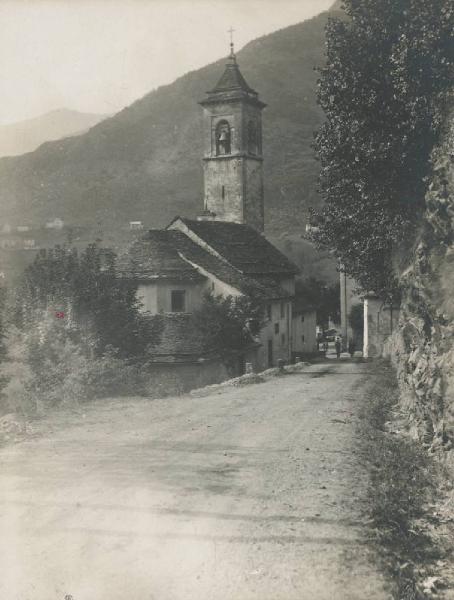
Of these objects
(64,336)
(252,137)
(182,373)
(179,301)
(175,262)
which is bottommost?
(182,373)

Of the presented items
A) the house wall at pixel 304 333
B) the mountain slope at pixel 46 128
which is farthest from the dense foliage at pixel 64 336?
the house wall at pixel 304 333

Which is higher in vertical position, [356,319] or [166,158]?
[166,158]

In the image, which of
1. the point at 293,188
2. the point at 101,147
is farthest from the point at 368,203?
the point at 101,147

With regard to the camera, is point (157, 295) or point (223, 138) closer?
point (157, 295)

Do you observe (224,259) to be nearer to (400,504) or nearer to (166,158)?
(400,504)

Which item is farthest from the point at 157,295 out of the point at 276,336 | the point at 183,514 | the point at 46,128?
the point at 46,128

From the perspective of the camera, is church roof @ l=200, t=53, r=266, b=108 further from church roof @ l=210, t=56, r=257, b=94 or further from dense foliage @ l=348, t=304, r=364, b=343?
dense foliage @ l=348, t=304, r=364, b=343

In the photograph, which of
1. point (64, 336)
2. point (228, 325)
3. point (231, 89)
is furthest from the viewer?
point (231, 89)

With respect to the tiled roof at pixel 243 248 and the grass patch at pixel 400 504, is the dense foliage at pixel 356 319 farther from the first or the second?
the grass patch at pixel 400 504
